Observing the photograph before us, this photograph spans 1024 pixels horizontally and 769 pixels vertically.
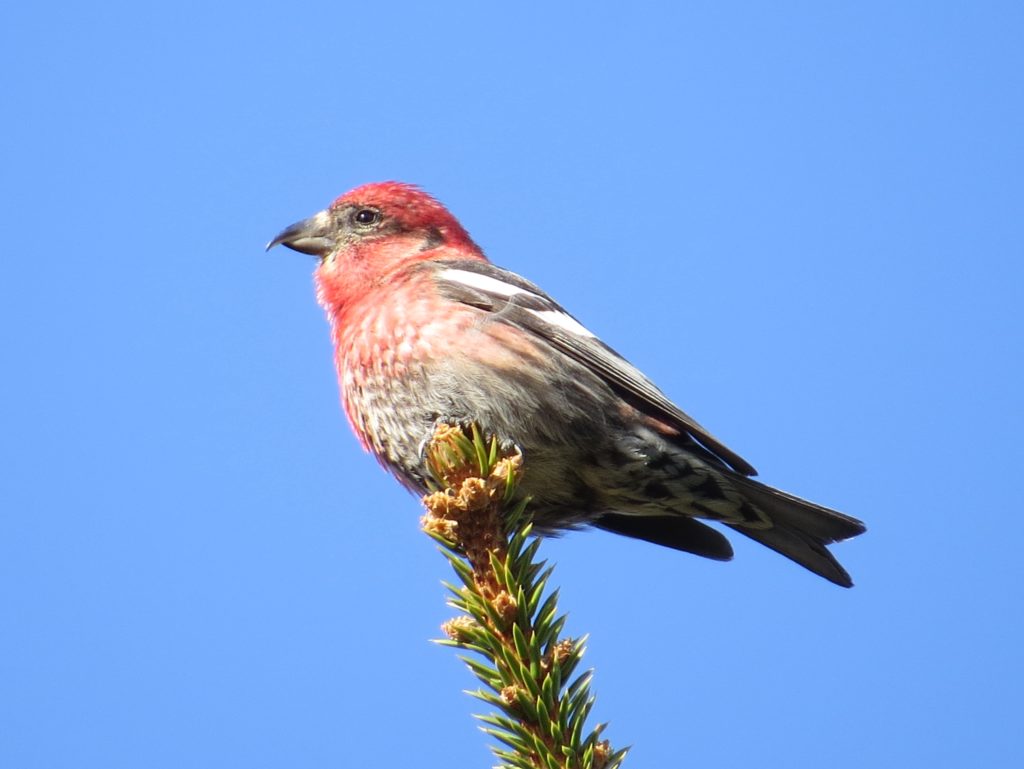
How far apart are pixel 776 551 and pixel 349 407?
2326 millimetres

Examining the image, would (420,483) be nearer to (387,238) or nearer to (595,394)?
(595,394)

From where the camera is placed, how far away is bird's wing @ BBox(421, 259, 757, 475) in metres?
5.51

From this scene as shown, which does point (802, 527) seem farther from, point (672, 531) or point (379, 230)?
point (379, 230)

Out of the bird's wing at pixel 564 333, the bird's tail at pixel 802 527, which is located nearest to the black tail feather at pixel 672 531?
the bird's tail at pixel 802 527

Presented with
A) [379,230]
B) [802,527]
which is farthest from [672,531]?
[379,230]

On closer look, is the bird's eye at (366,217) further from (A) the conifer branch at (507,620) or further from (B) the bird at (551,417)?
(A) the conifer branch at (507,620)

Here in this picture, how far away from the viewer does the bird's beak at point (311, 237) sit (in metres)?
6.95

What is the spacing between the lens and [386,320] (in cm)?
558

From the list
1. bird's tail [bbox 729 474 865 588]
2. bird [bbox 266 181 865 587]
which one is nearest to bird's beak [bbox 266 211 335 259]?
bird [bbox 266 181 865 587]

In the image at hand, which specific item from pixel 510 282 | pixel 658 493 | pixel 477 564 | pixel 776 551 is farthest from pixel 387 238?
pixel 477 564

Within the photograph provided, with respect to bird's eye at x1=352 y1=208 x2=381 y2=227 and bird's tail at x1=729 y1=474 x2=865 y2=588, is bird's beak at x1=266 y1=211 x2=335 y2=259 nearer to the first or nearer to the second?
bird's eye at x1=352 y1=208 x2=381 y2=227

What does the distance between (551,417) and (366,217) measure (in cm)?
232

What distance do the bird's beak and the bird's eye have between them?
0.58 ft

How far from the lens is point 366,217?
22.8ft
